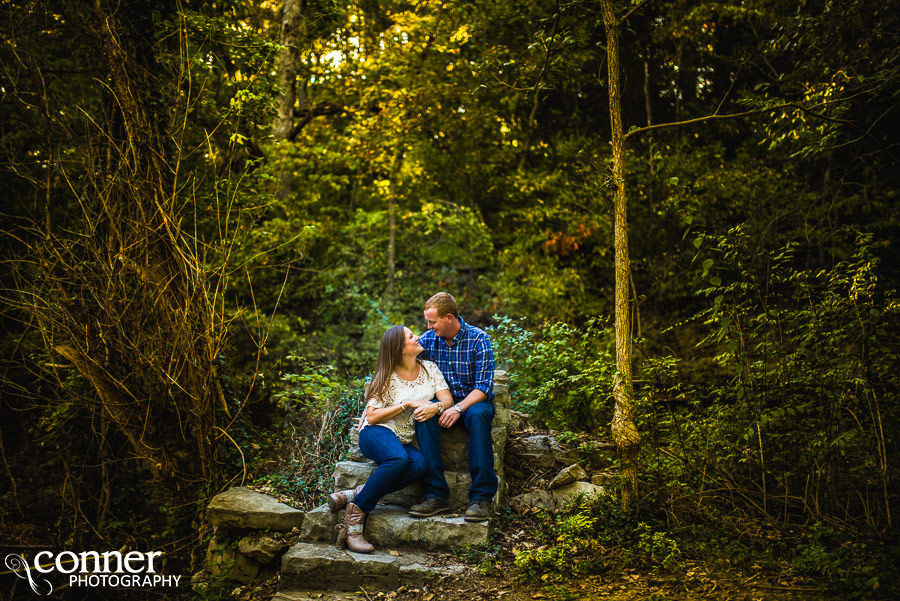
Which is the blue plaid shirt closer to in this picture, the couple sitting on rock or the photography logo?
the couple sitting on rock

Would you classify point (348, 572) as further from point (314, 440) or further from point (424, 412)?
point (314, 440)

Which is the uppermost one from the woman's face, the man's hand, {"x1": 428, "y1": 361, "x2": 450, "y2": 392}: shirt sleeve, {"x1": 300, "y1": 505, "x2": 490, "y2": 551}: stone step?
Answer: the woman's face

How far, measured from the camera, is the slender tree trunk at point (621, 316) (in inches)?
176

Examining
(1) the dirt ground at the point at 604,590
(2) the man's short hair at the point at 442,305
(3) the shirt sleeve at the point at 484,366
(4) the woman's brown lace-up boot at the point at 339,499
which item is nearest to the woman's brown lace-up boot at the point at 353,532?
(4) the woman's brown lace-up boot at the point at 339,499

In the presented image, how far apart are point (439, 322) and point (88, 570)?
405cm

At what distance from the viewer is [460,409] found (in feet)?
15.3

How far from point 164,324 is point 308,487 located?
2104mm

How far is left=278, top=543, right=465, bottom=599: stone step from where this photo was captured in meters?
4.10

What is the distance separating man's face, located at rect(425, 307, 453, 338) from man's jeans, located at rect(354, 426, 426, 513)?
3.13ft

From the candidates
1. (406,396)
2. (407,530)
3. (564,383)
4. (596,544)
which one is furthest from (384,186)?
(596,544)

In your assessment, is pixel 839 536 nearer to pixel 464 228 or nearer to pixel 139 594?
pixel 139 594

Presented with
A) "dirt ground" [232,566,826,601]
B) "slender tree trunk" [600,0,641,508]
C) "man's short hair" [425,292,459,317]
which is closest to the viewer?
"dirt ground" [232,566,826,601]

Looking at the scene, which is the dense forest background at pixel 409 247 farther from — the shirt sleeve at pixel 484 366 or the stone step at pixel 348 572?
the stone step at pixel 348 572

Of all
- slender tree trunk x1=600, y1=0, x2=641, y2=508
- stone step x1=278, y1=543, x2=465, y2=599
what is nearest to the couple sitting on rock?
stone step x1=278, y1=543, x2=465, y2=599
